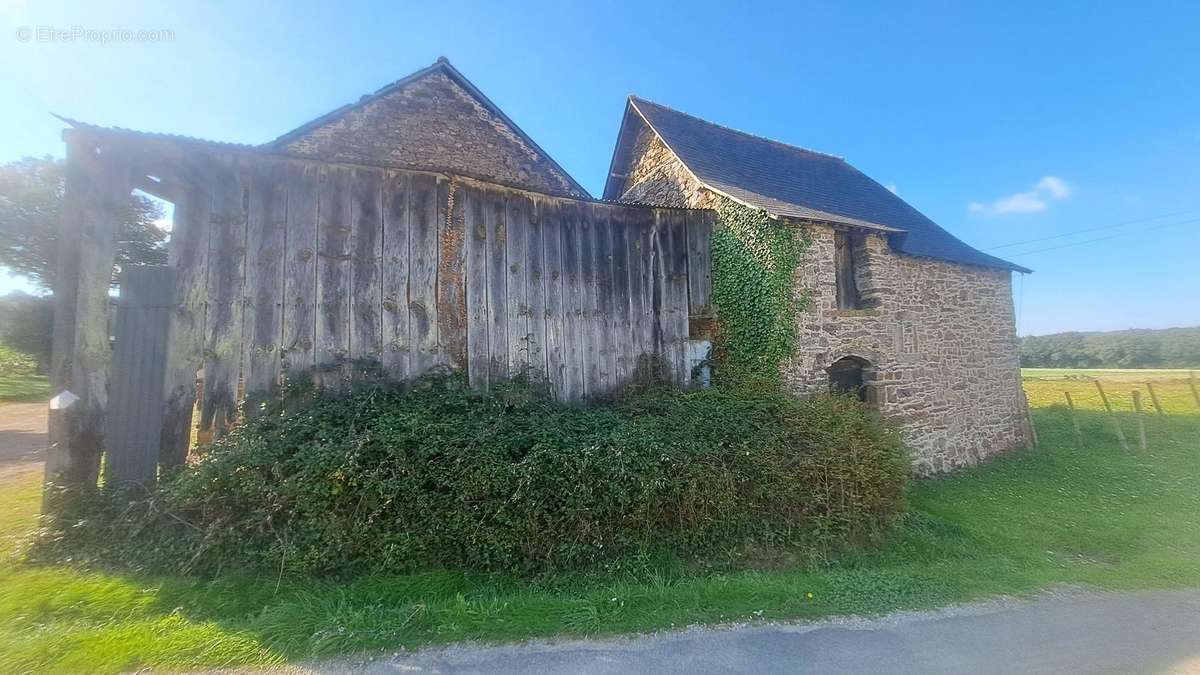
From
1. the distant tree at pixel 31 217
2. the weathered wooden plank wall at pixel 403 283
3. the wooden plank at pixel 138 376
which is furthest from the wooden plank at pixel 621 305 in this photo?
the distant tree at pixel 31 217

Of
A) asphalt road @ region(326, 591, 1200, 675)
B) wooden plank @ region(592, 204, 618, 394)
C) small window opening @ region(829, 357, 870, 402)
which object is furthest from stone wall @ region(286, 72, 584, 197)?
asphalt road @ region(326, 591, 1200, 675)

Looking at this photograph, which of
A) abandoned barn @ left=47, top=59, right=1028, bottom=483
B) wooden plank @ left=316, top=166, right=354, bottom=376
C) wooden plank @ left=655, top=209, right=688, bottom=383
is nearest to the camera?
abandoned barn @ left=47, top=59, right=1028, bottom=483

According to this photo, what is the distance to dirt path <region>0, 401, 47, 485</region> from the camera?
667cm

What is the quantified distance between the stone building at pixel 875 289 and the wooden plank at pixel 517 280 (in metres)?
3.49

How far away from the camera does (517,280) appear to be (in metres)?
5.63

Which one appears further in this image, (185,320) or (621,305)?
(621,305)

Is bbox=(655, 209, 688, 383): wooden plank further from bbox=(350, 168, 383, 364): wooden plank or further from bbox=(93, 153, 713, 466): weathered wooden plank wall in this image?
bbox=(350, 168, 383, 364): wooden plank

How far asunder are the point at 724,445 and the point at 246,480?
4087mm

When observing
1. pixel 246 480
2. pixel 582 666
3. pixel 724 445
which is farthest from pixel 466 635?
pixel 724 445

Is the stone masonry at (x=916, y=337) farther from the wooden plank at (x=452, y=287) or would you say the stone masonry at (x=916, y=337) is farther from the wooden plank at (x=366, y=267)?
the wooden plank at (x=366, y=267)

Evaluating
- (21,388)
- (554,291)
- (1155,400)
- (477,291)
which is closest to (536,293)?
(554,291)

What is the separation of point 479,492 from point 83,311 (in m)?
4.14

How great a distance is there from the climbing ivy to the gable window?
4.28 feet

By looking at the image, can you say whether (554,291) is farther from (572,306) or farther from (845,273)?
(845,273)
